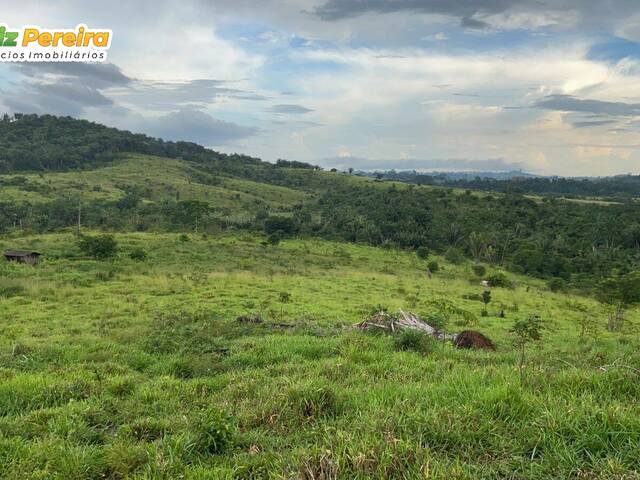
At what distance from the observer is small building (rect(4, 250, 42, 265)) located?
3117 centimetres

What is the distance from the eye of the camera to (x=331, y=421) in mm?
4918

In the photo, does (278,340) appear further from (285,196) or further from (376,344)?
(285,196)

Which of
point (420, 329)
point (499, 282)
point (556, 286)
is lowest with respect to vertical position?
point (556, 286)

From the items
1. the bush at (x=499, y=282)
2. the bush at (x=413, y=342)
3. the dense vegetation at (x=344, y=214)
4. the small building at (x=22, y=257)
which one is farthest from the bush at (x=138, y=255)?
the bush at (x=499, y=282)

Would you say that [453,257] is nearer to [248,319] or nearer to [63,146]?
[248,319]

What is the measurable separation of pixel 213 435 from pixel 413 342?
18.3 feet

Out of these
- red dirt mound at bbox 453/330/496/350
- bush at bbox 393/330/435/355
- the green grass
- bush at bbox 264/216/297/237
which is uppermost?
the green grass

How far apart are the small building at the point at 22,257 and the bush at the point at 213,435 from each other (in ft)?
109

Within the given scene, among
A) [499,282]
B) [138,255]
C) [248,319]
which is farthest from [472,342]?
[499,282]

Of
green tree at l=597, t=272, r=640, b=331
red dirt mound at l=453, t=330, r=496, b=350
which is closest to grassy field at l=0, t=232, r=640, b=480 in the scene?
red dirt mound at l=453, t=330, r=496, b=350

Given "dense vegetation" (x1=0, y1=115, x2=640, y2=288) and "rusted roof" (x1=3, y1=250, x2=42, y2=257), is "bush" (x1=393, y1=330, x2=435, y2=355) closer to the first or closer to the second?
"rusted roof" (x1=3, y1=250, x2=42, y2=257)

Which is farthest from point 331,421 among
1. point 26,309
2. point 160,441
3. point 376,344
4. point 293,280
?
point 293,280

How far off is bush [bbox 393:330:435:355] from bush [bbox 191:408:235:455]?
5083 millimetres

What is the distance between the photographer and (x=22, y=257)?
31391 mm
